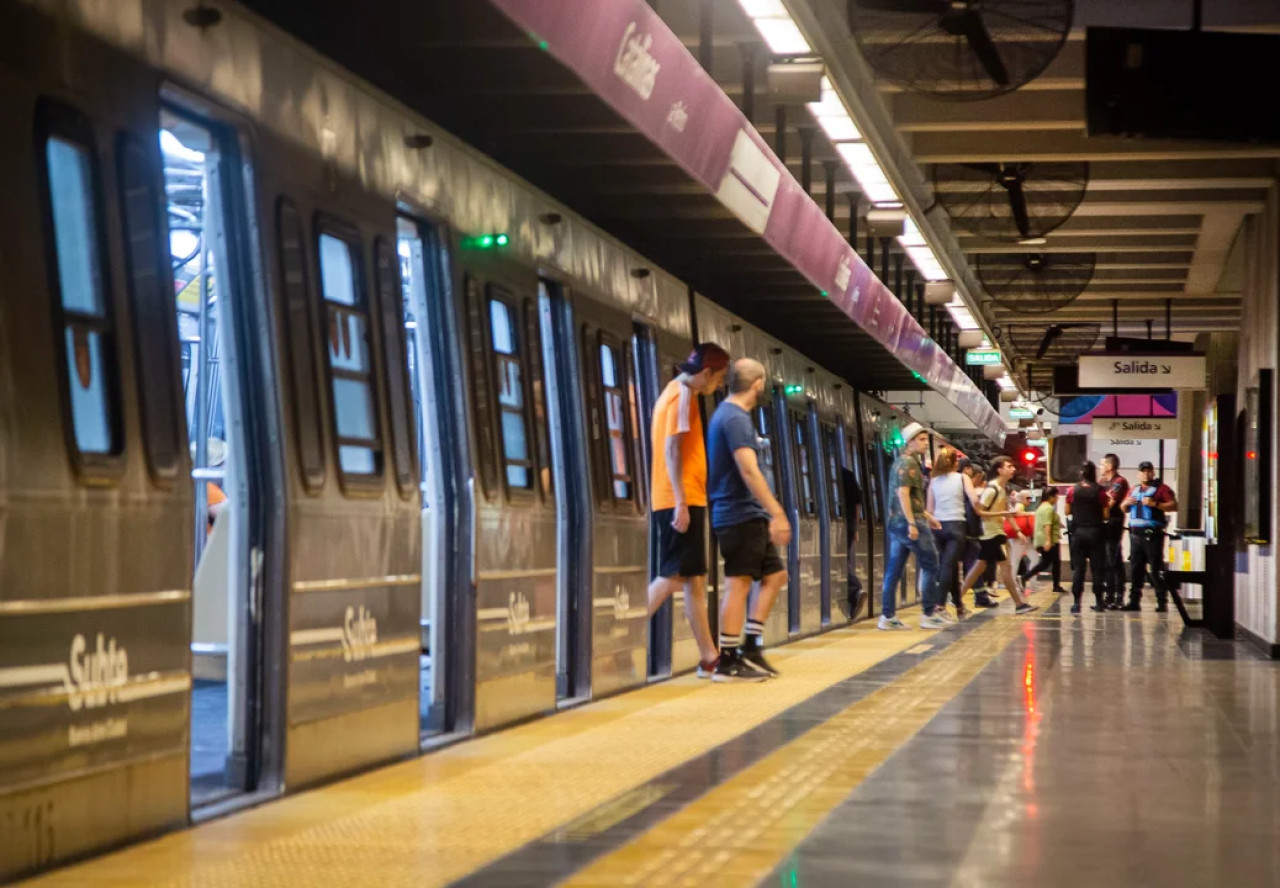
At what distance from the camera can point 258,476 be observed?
5.73 metres

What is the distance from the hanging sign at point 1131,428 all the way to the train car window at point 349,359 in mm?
26741

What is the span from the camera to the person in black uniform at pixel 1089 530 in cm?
2125

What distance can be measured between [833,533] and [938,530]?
1169 mm

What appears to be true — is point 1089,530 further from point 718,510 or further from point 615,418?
point 615,418

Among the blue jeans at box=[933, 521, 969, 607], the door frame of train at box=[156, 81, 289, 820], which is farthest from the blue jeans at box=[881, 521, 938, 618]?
the door frame of train at box=[156, 81, 289, 820]

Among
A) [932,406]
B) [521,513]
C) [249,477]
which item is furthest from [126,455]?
[932,406]

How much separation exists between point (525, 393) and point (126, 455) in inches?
146

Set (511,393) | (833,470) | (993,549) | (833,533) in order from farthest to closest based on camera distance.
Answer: (993,549) → (833,470) → (833,533) → (511,393)

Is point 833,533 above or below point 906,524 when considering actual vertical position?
below

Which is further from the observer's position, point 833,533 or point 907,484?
point 833,533

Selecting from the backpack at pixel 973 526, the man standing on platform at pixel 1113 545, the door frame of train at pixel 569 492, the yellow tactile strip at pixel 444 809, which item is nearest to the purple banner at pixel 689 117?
the door frame of train at pixel 569 492

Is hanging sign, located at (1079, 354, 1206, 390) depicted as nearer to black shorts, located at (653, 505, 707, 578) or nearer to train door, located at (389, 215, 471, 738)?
black shorts, located at (653, 505, 707, 578)

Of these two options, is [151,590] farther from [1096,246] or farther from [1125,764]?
[1096,246]

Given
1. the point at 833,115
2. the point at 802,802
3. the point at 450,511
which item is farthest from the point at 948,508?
the point at 802,802
